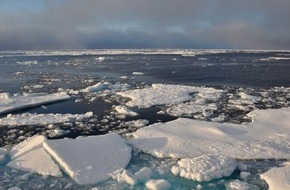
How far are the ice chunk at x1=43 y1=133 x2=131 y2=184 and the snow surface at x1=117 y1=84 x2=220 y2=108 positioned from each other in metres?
5.39

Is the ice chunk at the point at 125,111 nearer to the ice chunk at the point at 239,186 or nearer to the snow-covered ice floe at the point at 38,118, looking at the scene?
the snow-covered ice floe at the point at 38,118

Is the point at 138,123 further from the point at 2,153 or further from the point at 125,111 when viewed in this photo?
the point at 2,153

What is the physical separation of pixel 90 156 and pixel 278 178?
12.6ft

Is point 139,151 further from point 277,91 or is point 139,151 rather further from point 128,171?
point 277,91

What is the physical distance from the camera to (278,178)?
21.3 feet

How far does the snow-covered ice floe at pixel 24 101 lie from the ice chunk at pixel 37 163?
5729 mm

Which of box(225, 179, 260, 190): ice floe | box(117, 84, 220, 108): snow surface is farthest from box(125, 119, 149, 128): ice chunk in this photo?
box(225, 179, 260, 190): ice floe

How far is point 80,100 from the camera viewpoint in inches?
602

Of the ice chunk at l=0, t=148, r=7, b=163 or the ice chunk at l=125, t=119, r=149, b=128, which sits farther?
the ice chunk at l=125, t=119, r=149, b=128

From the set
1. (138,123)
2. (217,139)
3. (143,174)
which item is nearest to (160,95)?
(138,123)

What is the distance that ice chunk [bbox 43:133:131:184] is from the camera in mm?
6906

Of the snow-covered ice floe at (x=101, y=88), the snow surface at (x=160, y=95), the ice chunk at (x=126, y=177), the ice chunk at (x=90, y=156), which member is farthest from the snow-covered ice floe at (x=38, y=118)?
the snow-covered ice floe at (x=101, y=88)

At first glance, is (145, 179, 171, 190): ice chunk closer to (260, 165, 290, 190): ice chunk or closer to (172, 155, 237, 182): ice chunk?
(172, 155, 237, 182): ice chunk

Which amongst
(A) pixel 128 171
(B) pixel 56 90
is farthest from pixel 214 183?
(B) pixel 56 90
